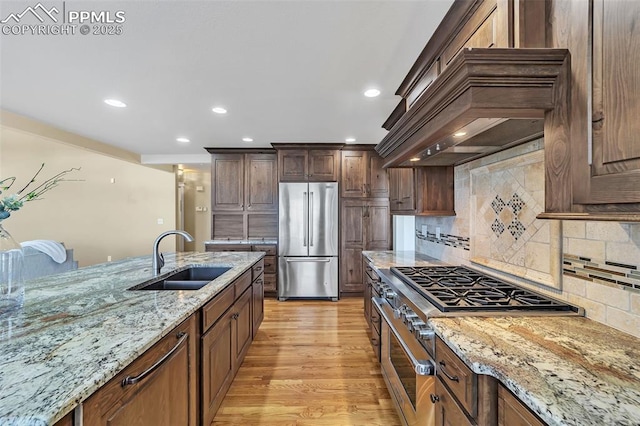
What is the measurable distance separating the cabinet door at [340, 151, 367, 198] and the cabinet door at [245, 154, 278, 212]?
3.95 ft

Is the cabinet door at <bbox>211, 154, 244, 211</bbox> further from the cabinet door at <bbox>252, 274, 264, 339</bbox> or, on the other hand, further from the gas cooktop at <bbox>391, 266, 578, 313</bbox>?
the gas cooktop at <bbox>391, 266, 578, 313</bbox>

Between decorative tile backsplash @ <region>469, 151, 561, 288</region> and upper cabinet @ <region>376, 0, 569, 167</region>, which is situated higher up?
upper cabinet @ <region>376, 0, 569, 167</region>

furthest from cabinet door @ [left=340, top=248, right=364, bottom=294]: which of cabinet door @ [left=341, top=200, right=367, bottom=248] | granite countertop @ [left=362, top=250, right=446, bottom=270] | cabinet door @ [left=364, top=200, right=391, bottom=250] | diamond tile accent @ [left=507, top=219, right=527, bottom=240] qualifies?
diamond tile accent @ [left=507, top=219, right=527, bottom=240]

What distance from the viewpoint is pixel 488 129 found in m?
1.23

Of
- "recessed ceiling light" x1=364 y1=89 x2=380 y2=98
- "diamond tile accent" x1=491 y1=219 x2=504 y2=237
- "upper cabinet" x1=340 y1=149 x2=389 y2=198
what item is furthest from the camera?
"upper cabinet" x1=340 y1=149 x2=389 y2=198

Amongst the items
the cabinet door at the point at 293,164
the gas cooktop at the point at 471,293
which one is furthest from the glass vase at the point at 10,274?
the cabinet door at the point at 293,164

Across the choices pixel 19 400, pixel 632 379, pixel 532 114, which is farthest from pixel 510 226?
pixel 19 400

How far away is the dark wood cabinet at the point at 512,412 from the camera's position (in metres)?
0.68

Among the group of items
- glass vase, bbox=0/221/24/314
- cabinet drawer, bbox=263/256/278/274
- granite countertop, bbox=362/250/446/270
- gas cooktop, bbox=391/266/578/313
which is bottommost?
cabinet drawer, bbox=263/256/278/274

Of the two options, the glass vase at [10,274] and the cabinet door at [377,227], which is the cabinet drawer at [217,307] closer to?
the glass vase at [10,274]

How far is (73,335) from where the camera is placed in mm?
974

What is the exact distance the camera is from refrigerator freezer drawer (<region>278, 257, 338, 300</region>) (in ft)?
13.7

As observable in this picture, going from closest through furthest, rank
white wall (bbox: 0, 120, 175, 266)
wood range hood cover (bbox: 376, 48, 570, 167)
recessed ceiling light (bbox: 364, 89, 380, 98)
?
wood range hood cover (bbox: 376, 48, 570, 167) → recessed ceiling light (bbox: 364, 89, 380, 98) → white wall (bbox: 0, 120, 175, 266)

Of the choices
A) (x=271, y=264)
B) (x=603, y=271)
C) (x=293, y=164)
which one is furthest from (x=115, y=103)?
(x=603, y=271)
